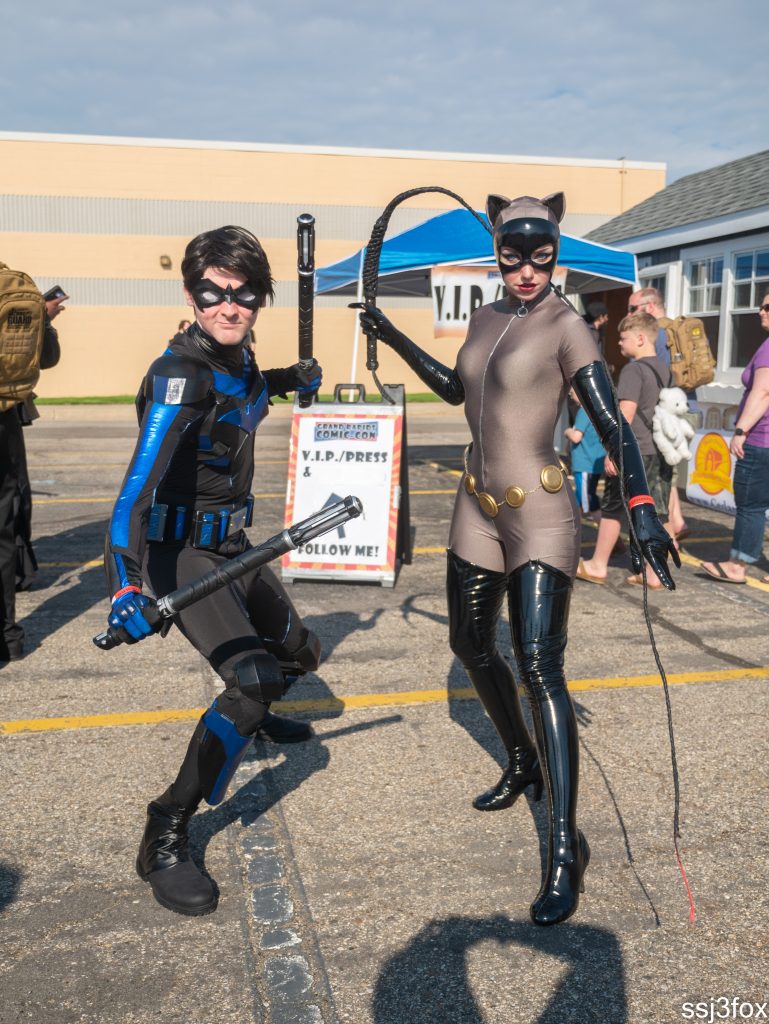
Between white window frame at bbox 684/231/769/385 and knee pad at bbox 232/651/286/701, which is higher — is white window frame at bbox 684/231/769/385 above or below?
above

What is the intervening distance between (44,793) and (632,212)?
1456cm

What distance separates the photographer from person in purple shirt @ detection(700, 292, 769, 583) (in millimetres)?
6332

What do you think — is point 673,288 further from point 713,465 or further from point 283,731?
point 283,731

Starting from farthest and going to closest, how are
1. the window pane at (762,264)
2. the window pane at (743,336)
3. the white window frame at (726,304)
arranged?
the window pane at (743,336) → the white window frame at (726,304) → the window pane at (762,264)

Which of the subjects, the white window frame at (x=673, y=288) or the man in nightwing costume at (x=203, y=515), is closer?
the man in nightwing costume at (x=203, y=515)

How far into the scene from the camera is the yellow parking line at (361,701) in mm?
4203

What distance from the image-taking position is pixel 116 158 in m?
29.8

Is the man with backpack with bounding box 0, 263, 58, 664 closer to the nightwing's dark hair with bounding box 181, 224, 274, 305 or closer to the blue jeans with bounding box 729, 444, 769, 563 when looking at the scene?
the nightwing's dark hair with bounding box 181, 224, 274, 305

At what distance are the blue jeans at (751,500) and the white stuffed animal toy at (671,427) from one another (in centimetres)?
40

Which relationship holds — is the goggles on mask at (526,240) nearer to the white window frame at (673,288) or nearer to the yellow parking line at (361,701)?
the yellow parking line at (361,701)

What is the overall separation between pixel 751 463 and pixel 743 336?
547cm

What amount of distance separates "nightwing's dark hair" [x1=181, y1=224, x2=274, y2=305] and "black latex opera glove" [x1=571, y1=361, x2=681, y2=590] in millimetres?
1104

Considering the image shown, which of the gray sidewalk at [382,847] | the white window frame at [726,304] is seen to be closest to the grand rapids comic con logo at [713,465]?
the white window frame at [726,304]

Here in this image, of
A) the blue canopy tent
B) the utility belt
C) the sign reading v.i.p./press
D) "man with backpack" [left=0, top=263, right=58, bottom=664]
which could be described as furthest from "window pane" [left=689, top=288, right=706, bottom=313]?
the utility belt
